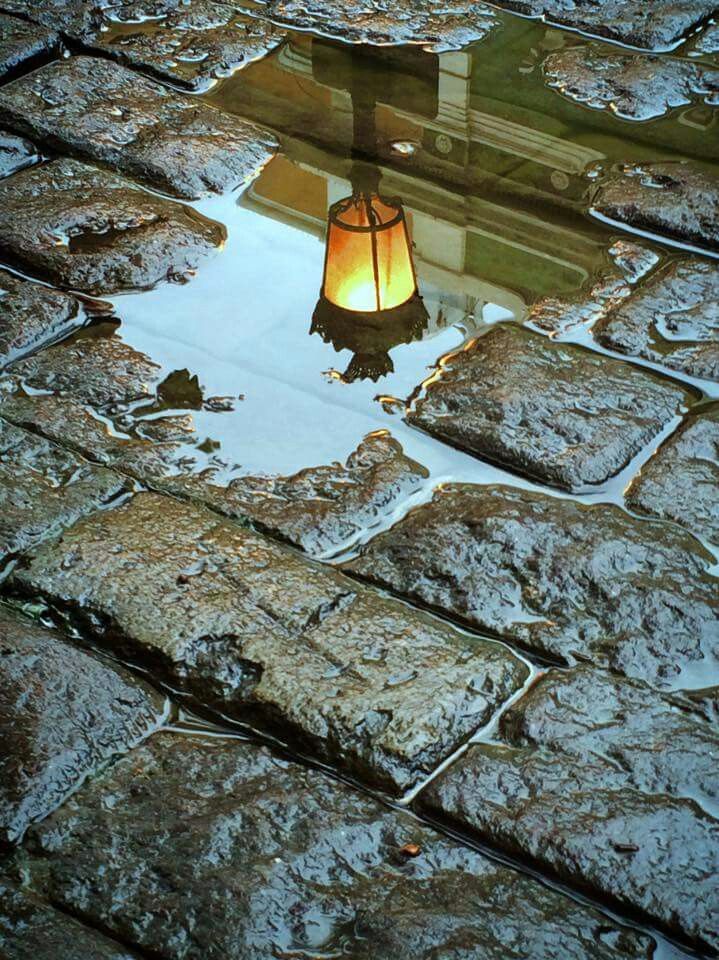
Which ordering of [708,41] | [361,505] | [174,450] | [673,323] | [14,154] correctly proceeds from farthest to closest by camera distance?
[708,41], [14,154], [673,323], [174,450], [361,505]

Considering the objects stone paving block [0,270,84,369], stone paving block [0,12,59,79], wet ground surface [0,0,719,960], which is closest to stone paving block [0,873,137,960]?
wet ground surface [0,0,719,960]

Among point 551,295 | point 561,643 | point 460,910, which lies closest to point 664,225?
point 551,295

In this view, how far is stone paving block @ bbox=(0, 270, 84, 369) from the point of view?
2.97m

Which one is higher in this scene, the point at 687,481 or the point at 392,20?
the point at 392,20

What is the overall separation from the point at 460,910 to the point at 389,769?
0.91 ft

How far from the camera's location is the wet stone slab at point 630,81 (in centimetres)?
381

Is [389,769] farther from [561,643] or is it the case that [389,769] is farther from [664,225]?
[664,225]

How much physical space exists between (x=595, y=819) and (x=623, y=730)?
194 millimetres

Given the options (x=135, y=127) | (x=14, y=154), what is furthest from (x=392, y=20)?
(x=14, y=154)

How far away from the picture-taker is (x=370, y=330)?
3.02 meters

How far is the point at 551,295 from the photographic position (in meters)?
3.11

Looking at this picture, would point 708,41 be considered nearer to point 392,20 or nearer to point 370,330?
point 392,20

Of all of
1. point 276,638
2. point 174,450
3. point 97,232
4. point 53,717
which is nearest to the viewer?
point 53,717

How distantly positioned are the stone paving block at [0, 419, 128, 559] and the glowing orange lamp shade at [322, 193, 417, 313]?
78 centimetres
